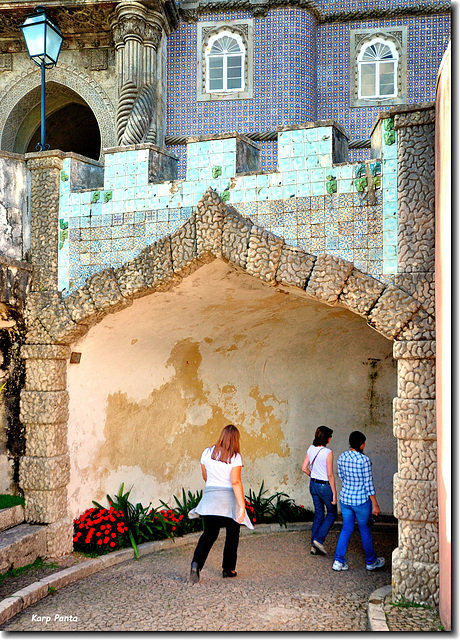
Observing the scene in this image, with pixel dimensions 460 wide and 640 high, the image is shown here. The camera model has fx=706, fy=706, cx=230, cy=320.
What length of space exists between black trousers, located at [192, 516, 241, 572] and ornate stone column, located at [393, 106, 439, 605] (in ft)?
4.65

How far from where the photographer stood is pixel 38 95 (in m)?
11.3

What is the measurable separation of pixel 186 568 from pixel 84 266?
316cm

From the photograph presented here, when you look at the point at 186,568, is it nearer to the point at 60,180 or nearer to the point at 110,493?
the point at 110,493

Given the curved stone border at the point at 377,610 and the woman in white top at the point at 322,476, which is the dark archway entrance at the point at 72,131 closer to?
the woman in white top at the point at 322,476

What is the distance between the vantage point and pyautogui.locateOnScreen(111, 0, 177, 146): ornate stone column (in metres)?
10.4

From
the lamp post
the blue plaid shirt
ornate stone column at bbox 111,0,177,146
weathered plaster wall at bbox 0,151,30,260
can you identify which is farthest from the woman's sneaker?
ornate stone column at bbox 111,0,177,146

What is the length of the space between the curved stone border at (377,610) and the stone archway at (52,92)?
756 centimetres

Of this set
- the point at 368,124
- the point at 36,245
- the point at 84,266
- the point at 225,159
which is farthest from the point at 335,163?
the point at 368,124

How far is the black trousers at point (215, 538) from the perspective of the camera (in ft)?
20.1

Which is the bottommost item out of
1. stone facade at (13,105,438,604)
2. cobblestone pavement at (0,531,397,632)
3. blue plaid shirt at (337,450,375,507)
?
cobblestone pavement at (0,531,397,632)

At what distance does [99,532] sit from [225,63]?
23.8 feet

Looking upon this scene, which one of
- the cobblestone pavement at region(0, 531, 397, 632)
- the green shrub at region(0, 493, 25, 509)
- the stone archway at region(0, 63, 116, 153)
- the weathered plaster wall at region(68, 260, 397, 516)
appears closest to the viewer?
the cobblestone pavement at region(0, 531, 397, 632)

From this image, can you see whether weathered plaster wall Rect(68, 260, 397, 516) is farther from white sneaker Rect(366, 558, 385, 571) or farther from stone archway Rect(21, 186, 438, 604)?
white sneaker Rect(366, 558, 385, 571)

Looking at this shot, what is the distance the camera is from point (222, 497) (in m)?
6.13
